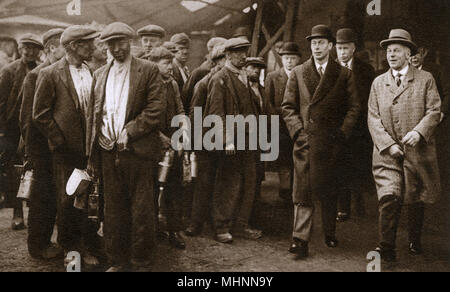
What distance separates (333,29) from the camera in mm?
5387

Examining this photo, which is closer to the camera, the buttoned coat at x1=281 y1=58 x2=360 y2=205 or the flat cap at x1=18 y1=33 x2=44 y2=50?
the buttoned coat at x1=281 y1=58 x2=360 y2=205

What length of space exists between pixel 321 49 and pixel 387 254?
77.1 inches

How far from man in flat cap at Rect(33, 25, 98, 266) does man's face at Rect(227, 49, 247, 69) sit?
4.76 feet

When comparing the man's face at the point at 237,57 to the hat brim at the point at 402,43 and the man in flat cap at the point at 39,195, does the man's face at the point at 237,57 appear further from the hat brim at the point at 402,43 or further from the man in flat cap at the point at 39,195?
the man in flat cap at the point at 39,195

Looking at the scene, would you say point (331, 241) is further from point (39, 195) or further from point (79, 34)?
point (79, 34)

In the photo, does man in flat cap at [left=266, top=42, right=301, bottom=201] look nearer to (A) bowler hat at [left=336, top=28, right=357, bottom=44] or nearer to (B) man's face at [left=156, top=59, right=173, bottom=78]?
(A) bowler hat at [left=336, top=28, right=357, bottom=44]

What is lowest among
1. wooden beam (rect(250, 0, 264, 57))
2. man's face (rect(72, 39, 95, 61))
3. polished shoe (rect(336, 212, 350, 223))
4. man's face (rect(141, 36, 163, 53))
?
polished shoe (rect(336, 212, 350, 223))

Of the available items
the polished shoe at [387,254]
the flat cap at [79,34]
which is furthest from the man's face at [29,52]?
the polished shoe at [387,254]

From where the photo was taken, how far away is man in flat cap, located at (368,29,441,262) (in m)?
4.55

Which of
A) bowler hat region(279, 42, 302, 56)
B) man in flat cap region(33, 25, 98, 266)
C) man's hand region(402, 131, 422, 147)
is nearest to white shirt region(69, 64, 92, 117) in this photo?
man in flat cap region(33, 25, 98, 266)

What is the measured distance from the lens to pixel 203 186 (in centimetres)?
545

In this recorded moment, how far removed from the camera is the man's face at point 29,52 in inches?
215

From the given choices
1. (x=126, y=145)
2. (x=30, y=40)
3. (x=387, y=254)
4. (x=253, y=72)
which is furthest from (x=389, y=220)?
(x=30, y=40)

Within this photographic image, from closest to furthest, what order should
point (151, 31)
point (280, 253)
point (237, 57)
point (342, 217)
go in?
1. point (280, 253)
2. point (237, 57)
3. point (151, 31)
4. point (342, 217)
